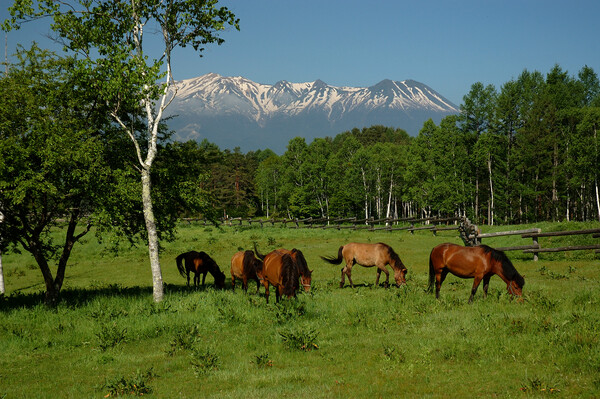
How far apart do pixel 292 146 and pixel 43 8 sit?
60046 mm

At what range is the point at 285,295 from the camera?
42.4 feet

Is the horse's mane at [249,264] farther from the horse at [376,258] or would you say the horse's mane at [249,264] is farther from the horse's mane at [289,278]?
the horse's mane at [289,278]

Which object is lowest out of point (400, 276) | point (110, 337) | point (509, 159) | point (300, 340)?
point (110, 337)

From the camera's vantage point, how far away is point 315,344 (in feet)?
30.6

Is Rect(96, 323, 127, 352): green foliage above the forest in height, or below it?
below

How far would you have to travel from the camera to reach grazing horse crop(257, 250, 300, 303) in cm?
1291

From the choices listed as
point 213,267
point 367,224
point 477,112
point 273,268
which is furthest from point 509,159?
point 273,268

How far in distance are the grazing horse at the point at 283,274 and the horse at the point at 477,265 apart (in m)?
4.54

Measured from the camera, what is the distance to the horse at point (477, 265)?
12.2 metres

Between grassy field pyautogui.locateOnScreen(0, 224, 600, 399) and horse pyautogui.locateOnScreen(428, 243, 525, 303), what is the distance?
527mm

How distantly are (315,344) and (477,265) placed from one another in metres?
6.02

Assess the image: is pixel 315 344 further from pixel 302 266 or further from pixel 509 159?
pixel 509 159

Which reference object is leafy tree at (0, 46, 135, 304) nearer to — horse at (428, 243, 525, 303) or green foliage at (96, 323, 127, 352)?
green foliage at (96, 323, 127, 352)

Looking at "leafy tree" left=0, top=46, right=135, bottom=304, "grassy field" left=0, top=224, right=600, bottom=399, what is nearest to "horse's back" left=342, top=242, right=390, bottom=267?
"grassy field" left=0, top=224, right=600, bottom=399
